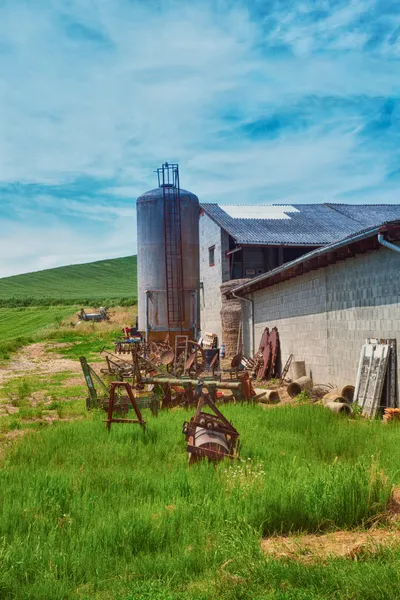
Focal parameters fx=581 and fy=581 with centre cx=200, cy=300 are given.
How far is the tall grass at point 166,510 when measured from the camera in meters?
4.00

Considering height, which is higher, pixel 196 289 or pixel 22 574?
pixel 196 289

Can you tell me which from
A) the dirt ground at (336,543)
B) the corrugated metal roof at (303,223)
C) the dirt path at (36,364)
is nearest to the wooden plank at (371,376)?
the dirt ground at (336,543)

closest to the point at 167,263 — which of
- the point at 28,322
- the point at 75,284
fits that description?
the point at 28,322

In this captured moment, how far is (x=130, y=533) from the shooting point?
15.0ft

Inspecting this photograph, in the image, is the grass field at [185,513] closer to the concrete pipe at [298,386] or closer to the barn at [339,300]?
the barn at [339,300]

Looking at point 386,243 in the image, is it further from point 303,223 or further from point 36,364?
point 36,364

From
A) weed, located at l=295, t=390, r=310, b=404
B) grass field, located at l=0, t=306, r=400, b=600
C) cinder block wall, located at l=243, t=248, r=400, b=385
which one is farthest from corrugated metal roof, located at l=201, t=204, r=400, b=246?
grass field, located at l=0, t=306, r=400, b=600

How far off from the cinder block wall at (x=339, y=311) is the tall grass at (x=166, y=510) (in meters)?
3.25

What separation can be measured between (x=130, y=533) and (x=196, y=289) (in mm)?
15576

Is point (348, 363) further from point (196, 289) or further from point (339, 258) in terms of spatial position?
→ point (196, 289)

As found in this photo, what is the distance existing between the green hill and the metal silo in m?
52.3

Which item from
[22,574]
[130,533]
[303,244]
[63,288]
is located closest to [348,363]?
[130,533]

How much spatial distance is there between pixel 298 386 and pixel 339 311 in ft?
7.24

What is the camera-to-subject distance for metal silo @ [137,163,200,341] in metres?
19.5
